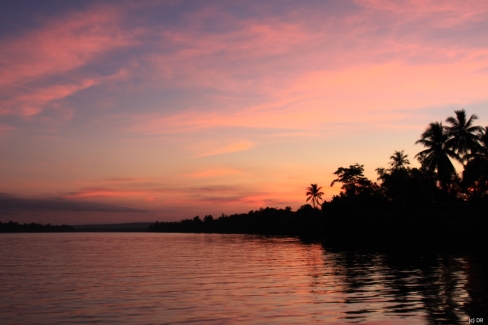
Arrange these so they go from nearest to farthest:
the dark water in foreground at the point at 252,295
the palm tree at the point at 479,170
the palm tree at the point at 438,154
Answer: the dark water in foreground at the point at 252,295
the palm tree at the point at 479,170
the palm tree at the point at 438,154

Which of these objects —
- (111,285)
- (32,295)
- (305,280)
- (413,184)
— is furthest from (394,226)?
(32,295)

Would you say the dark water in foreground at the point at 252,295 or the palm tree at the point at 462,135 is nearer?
the dark water in foreground at the point at 252,295

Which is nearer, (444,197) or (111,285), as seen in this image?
(111,285)

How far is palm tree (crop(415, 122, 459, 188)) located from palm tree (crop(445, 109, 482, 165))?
101 centimetres

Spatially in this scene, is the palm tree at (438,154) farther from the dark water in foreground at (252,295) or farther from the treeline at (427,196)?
the dark water in foreground at (252,295)

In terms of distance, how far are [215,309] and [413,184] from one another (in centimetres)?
7020

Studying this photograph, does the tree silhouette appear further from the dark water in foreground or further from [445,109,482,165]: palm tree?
the dark water in foreground

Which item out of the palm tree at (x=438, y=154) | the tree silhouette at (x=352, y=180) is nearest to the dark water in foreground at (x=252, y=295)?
the palm tree at (x=438, y=154)

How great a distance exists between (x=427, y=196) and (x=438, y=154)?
1075cm

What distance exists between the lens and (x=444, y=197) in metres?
82.0

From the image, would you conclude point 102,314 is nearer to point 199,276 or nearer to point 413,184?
point 199,276

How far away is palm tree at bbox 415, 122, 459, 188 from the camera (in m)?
72.9

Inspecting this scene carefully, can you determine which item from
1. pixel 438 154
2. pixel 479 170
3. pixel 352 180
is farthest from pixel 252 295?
pixel 352 180

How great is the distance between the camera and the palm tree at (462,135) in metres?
69.3
